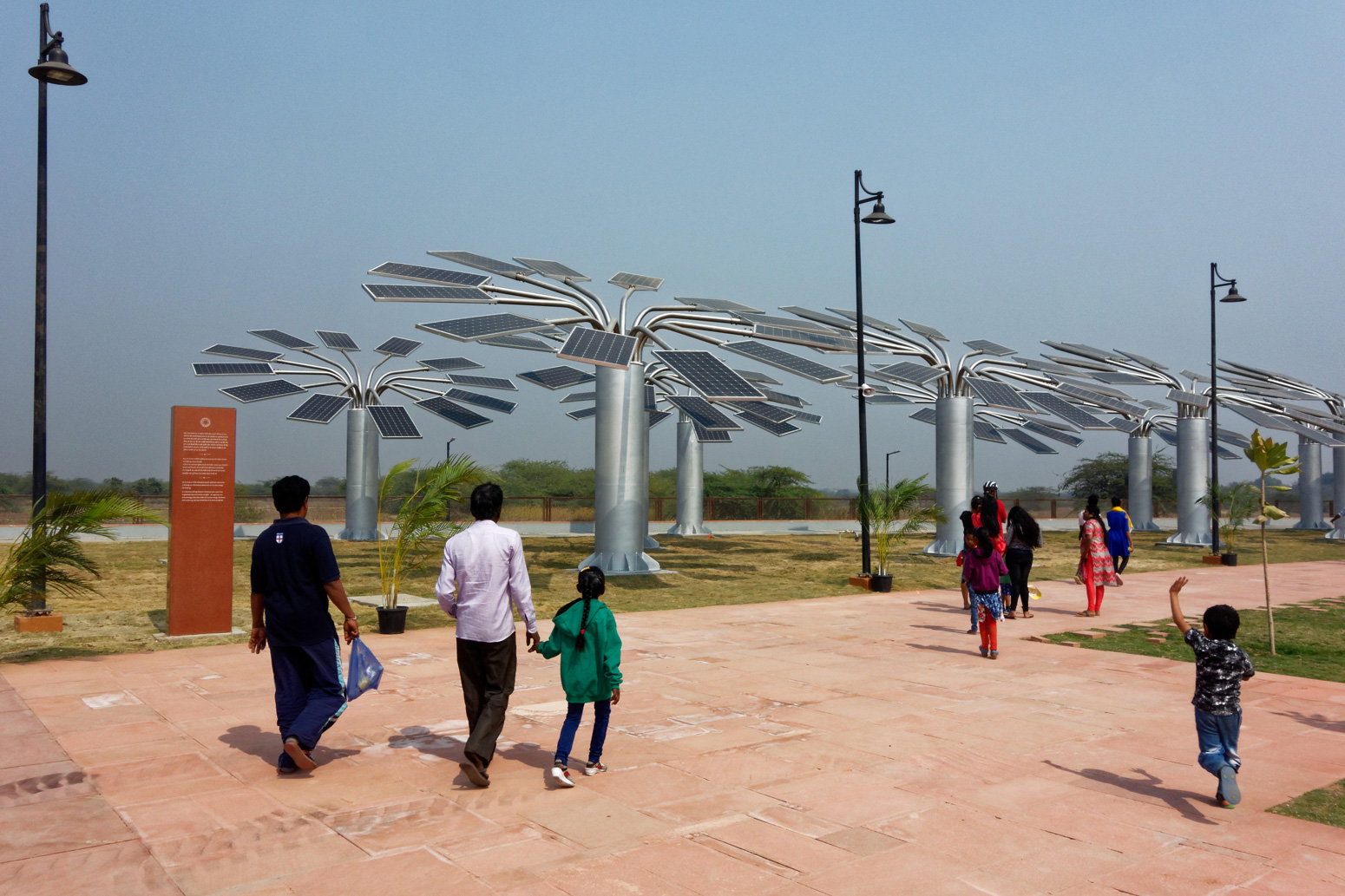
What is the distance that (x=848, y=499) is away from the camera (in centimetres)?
4825

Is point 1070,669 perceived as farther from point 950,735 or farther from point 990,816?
point 990,816

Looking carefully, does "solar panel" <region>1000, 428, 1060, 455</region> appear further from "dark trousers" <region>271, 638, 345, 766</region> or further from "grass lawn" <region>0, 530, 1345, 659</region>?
"dark trousers" <region>271, 638, 345, 766</region>

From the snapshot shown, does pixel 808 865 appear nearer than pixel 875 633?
Yes

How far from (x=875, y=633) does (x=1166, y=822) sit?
6967 mm

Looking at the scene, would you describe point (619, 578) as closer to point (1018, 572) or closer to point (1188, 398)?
point (1018, 572)

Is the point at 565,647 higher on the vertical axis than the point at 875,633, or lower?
higher

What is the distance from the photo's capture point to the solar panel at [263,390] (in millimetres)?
29172

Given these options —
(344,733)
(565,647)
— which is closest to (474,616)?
(565,647)

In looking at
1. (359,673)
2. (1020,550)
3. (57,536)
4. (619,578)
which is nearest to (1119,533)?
(1020,550)

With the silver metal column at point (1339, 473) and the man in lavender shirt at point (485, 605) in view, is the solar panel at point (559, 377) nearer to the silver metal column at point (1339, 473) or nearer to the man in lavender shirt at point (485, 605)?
the man in lavender shirt at point (485, 605)

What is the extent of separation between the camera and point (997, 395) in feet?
86.0

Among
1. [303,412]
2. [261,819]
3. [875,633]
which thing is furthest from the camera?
[303,412]

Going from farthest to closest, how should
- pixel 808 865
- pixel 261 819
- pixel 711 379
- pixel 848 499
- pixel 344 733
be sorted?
pixel 848 499 < pixel 711 379 < pixel 344 733 < pixel 261 819 < pixel 808 865

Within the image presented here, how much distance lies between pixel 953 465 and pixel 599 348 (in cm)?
1274
